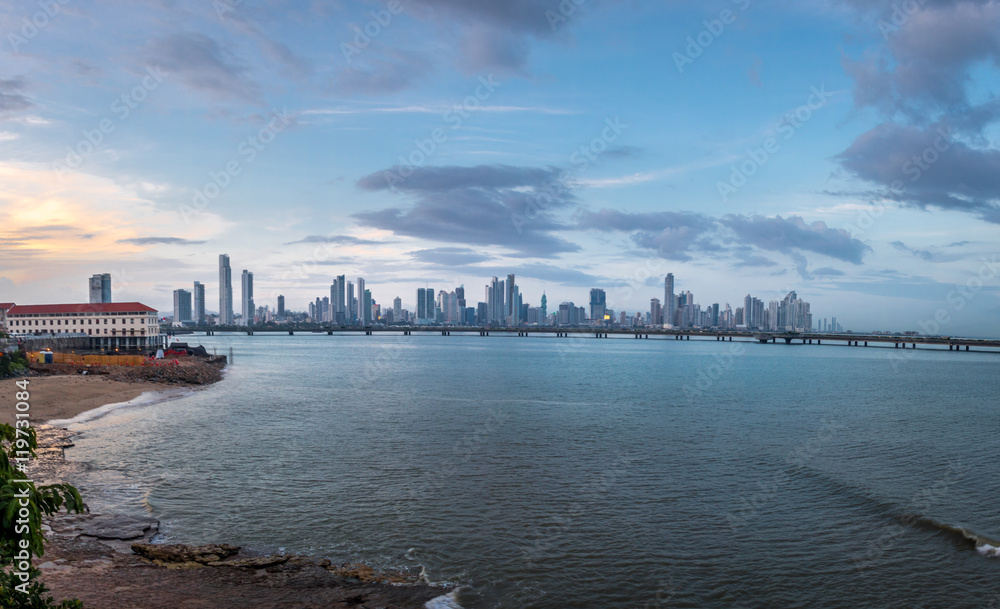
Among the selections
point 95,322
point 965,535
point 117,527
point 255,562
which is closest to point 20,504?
point 255,562

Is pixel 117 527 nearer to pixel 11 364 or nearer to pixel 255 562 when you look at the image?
pixel 255 562

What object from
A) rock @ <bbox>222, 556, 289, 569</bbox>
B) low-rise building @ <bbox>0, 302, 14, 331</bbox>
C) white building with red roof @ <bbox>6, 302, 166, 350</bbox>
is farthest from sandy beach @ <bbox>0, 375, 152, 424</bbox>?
low-rise building @ <bbox>0, 302, 14, 331</bbox>

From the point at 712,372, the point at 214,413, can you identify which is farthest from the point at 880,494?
the point at 712,372

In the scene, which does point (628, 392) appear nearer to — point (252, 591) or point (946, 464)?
point (946, 464)

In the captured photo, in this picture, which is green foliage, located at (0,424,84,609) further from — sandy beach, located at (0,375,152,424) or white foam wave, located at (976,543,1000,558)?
sandy beach, located at (0,375,152,424)

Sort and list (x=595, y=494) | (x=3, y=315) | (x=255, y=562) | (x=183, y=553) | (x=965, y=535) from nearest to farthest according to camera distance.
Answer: (x=255, y=562)
(x=183, y=553)
(x=965, y=535)
(x=595, y=494)
(x=3, y=315)
